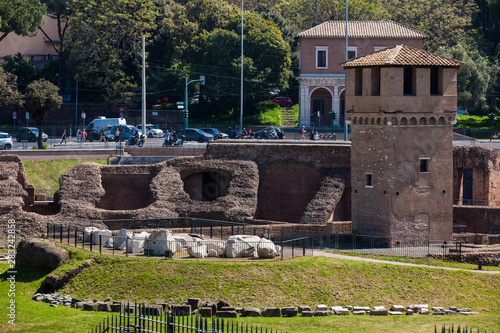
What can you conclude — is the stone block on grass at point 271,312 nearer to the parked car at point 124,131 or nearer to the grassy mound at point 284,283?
the grassy mound at point 284,283

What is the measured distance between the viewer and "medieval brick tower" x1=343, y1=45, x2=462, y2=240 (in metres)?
43.6

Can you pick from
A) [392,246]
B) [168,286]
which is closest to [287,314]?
[168,286]

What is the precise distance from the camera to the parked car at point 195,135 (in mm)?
71812

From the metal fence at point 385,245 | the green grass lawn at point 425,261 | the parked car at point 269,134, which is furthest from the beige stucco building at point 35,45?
the green grass lawn at point 425,261

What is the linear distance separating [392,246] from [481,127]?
42.8 meters

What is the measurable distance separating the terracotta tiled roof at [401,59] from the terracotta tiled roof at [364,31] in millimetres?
37097

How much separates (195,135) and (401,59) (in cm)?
3061

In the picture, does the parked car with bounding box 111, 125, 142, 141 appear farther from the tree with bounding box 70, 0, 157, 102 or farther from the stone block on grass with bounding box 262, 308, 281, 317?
the stone block on grass with bounding box 262, 308, 281, 317

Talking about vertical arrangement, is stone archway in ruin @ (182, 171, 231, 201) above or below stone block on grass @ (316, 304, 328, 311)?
above

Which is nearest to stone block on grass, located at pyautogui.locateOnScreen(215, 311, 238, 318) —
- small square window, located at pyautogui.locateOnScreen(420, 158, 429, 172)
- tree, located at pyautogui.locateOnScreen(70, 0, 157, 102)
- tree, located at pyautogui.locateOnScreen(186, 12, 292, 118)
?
small square window, located at pyautogui.locateOnScreen(420, 158, 429, 172)

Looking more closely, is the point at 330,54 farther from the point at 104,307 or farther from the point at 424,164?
the point at 104,307

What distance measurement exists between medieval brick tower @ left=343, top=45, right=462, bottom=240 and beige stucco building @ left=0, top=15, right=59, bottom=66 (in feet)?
201

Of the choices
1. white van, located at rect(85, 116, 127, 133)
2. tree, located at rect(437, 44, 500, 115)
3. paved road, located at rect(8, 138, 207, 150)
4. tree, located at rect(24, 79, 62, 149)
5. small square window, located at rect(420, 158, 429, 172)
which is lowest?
small square window, located at rect(420, 158, 429, 172)

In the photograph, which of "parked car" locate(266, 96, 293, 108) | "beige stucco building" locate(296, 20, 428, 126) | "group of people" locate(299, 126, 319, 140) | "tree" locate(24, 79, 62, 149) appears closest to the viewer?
"tree" locate(24, 79, 62, 149)
